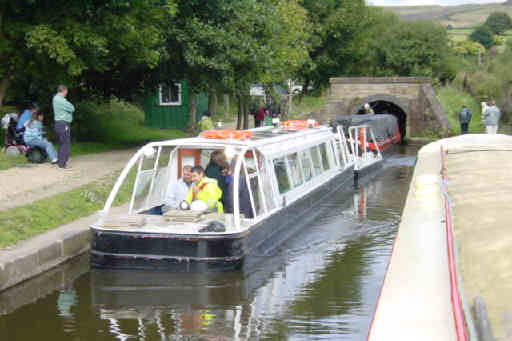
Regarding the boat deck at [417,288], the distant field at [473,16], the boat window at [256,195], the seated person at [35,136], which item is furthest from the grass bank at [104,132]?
the distant field at [473,16]

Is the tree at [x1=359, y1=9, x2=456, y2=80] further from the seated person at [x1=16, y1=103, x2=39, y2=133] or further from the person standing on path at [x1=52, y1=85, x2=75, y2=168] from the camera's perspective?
the person standing on path at [x1=52, y1=85, x2=75, y2=168]

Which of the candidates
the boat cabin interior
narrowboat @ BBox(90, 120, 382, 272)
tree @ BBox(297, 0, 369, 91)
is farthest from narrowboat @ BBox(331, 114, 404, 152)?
tree @ BBox(297, 0, 369, 91)

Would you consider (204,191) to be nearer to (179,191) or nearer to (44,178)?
(179,191)

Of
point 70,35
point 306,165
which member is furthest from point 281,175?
point 70,35

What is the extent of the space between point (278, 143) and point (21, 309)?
589cm

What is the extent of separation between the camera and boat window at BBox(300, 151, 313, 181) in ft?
48.9

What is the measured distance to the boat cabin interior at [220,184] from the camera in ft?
33.0

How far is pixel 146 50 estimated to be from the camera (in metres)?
20.3

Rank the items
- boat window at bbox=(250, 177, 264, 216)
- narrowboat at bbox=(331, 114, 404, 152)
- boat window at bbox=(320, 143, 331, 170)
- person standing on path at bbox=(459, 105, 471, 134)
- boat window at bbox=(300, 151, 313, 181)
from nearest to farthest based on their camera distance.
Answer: boat window at bbox=(250, 177, 264, 216) → boat window at bbox=(300, 151, 313, 181) → boat window at bbox=(320, 143, 331, 170) → narrowboat at bbox=(331, 114, 404, 152) → person standing on path at bbox=(459, 105, 471, 134)

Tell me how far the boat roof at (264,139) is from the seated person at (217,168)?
0.29m

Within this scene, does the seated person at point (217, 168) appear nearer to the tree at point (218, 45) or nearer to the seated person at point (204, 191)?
the seated person at point (204, 191)

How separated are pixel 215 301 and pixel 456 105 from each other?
126ft

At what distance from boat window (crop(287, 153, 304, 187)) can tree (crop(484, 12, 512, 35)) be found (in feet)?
429

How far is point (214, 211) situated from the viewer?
1077cm
